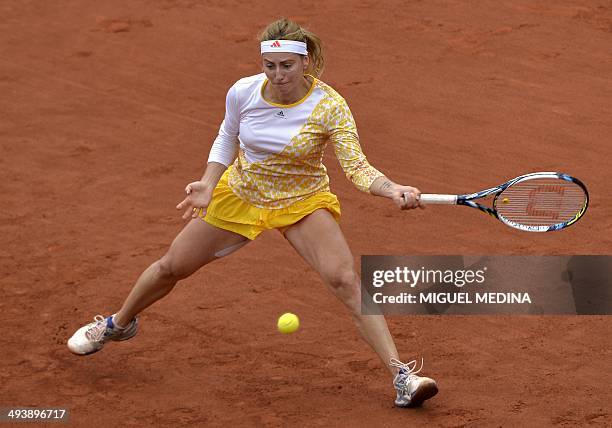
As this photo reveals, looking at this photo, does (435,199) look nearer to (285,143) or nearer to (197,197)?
(285,143)

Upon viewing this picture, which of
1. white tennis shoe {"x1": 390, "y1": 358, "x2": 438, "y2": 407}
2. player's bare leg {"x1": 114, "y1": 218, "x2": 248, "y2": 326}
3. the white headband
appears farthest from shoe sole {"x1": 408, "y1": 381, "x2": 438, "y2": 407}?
the white headband

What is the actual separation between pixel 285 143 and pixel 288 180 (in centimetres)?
24

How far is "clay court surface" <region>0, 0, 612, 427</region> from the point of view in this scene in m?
6.98

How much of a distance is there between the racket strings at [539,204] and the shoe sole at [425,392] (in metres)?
0.98

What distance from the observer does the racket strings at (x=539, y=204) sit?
6668 millimetres

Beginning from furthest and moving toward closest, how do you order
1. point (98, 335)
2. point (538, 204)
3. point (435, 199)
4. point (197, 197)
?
point (98, 335) < point (538, 204) < point (197, 197) < point (435, 199)

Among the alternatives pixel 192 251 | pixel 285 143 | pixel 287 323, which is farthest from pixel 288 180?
pixel 287 323

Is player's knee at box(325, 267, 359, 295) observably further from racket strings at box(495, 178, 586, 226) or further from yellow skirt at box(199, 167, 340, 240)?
racket strings at box(495, 178, 586, 226)

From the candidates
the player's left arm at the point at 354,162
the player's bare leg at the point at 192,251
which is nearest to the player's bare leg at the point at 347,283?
the player's left arm at the point at 354,162

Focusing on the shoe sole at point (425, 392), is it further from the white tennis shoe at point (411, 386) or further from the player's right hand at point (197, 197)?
the player's right hand at point (197, 197)

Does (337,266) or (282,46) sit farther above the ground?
(282,46)

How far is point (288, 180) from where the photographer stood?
663 cm

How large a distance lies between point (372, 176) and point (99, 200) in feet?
12.5

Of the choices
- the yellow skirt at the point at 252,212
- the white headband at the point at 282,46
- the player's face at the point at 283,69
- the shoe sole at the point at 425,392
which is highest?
the white headband at the point at 282,46
